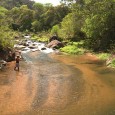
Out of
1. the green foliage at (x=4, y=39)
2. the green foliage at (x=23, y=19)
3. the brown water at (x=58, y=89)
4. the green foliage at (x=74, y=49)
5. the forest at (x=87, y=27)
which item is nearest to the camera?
the brown water at (x=58, y=89)

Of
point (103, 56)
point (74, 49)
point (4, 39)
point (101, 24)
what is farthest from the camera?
point (74, 49)

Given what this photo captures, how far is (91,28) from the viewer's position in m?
46.6

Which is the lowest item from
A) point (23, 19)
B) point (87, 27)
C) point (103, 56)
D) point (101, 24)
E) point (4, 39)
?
point (103, 56)

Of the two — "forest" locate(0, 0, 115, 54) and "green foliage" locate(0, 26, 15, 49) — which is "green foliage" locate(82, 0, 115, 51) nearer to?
"forest" locate(0, 0, 115, 54)

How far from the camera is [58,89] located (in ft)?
77.5

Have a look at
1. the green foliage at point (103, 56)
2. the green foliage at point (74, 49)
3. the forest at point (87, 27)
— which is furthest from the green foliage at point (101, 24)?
the green foliage at point (103, 56)

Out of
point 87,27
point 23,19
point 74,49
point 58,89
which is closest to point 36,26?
point 23,19

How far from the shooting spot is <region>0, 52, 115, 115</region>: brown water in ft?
61.2

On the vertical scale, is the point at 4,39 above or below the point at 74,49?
above

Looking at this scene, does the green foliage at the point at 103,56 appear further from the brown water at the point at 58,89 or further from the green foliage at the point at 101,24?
the brown water at the point at 58,89

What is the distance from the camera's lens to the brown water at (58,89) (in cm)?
1866

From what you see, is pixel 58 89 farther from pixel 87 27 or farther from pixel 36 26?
pixel 36 26

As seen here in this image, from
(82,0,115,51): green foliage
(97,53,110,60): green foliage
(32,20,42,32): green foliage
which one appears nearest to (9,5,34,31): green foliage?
(32,20,42,32): green foliage

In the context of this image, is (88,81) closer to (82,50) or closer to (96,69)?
(96,69)
